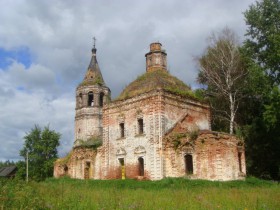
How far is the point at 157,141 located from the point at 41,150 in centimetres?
1920

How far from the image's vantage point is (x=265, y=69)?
21.7 metres

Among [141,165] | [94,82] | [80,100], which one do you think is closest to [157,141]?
[141,165]

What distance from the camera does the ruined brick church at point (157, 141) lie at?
781 inches

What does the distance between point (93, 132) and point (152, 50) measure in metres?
10.5

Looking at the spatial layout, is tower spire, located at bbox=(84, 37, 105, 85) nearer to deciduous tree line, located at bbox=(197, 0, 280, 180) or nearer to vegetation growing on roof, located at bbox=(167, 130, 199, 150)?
deciduous tree line, located at bbox=(197, 0, 280, 180)

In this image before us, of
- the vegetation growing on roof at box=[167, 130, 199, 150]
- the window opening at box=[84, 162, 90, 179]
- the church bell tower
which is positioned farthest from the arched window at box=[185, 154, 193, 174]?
the church bell tower

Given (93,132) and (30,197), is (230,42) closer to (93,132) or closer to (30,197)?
(93,132)

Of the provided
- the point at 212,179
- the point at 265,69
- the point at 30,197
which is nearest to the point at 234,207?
the point at 30,197

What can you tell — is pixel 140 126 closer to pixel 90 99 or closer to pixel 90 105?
pixel 90 105

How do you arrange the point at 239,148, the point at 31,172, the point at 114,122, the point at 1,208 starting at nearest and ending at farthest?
the point at 1,208 → the point at 239,148 → the point at 114,122 → the point at 31,172

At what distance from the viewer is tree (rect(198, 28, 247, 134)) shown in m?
24.8

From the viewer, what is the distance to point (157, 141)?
2112cm

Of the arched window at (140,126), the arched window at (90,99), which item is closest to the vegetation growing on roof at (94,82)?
the arched window at (90,99)

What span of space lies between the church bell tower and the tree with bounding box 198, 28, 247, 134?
10.4 meters
